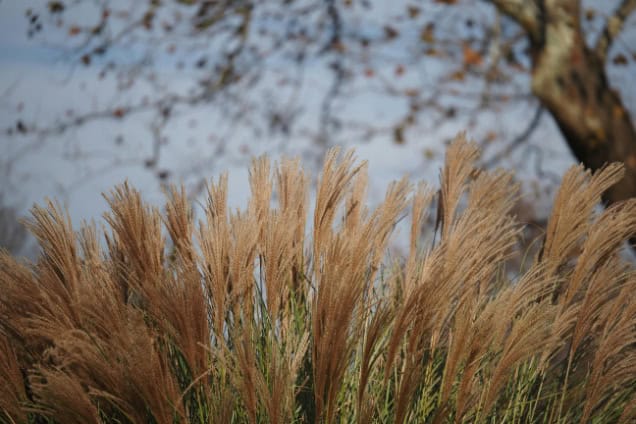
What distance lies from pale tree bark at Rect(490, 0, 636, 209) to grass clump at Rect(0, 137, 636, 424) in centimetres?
266

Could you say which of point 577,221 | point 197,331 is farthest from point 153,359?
point 577,221

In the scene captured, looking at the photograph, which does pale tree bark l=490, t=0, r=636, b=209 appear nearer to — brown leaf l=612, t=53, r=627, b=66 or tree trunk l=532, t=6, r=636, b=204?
tree trunk l=532, t=6, r=636, b=204

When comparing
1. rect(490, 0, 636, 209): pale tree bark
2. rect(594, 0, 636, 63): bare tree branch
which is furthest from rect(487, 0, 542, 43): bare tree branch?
rect(594, 0, 636, 63): bare tree branch

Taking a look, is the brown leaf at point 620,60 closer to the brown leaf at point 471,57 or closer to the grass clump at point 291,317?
the brown leaf at point 471,57

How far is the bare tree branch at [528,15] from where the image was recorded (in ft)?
16.5

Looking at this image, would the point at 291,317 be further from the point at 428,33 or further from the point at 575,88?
the point at 428,33

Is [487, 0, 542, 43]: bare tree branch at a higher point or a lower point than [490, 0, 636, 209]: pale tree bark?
higher

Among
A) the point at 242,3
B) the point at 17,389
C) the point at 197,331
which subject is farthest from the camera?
the point at 242,3

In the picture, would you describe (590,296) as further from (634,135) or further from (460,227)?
(634,135)

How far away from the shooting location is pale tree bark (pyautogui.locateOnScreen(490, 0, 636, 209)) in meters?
4.89

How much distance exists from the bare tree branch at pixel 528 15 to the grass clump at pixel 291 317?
290cm

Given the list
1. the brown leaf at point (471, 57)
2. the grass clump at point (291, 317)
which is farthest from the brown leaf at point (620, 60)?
the grass clump at point (291, 317)

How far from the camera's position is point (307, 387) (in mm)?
1989

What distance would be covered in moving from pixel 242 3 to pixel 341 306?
548 cm
